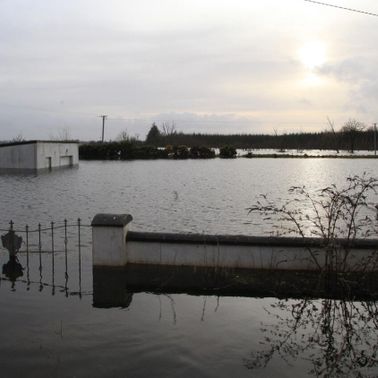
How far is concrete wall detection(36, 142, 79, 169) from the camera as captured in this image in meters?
40.8

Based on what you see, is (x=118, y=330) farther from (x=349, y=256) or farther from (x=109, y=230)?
(x=349, y=256)

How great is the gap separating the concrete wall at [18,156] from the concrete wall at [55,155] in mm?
525

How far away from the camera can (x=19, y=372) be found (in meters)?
5.18

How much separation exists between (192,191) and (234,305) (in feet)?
60.5

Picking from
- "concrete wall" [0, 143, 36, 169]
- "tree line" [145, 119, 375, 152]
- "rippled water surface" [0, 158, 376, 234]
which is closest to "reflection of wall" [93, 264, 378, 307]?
"rippled water surface" [0, 158, 376, 234]

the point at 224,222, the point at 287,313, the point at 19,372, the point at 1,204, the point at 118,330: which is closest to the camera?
the point at 19,372

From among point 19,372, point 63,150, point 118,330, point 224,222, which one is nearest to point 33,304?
point 118,330

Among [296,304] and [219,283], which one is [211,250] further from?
[296,304]

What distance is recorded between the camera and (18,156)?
40.4m

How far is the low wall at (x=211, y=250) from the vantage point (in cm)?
868

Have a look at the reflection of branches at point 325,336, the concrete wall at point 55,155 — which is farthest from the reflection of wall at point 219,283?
the concrete wall at point 55,155

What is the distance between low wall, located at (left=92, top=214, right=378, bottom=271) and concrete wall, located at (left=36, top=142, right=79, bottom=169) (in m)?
32.8

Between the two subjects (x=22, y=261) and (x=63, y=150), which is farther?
(x=63, y=150)

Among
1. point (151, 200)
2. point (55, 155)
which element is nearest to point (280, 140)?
point (55, 155)
